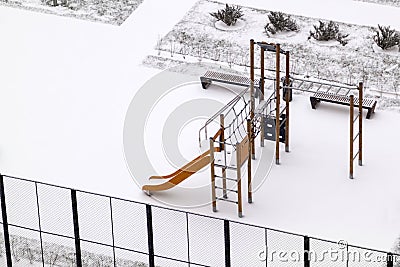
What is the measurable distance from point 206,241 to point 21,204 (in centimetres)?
417

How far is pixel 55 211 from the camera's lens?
29922 millimetres

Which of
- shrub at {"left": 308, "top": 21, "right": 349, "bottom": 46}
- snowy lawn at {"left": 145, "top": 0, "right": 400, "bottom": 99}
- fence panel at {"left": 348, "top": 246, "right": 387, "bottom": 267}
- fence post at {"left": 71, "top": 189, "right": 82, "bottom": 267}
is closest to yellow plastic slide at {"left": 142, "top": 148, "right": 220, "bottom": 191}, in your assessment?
fence post at {"left": 71, "top": 189, "right": 82, "bottom": 267}

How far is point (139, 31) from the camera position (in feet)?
122

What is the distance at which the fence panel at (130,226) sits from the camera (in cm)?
2898

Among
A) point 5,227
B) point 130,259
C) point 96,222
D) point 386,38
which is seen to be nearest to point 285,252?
point 130,259

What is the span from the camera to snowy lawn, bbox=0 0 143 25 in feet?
125

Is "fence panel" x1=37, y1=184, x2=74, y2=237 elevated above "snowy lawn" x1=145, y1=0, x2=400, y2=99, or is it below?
below

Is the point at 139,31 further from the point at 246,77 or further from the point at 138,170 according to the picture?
the point at 138,170

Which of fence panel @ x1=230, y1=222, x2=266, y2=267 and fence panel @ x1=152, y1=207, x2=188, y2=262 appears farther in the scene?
fence panel @ x1=152, y1=207, x2=188, y2=262

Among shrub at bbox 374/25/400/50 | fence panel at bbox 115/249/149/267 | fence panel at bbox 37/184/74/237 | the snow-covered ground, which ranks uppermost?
shrub at bbox 374/25/400/50

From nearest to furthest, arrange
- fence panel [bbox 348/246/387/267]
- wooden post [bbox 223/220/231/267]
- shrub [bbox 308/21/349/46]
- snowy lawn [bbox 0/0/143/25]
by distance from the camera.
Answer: wooden post [bbox 223/220/231/267]
fence panel [bbox 348/246/387/267]
shrub [bbox 308/21/349/46]
snowy lawn [bbox 0/0/143/25]

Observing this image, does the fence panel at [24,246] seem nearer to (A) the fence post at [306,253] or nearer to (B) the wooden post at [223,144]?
(B) the wooden post at [223,144]

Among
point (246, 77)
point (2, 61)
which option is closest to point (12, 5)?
point (2, 61)

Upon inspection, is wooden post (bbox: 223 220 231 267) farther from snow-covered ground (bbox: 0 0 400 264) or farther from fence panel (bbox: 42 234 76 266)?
fence panel (bbox: 42 234 76 266)
